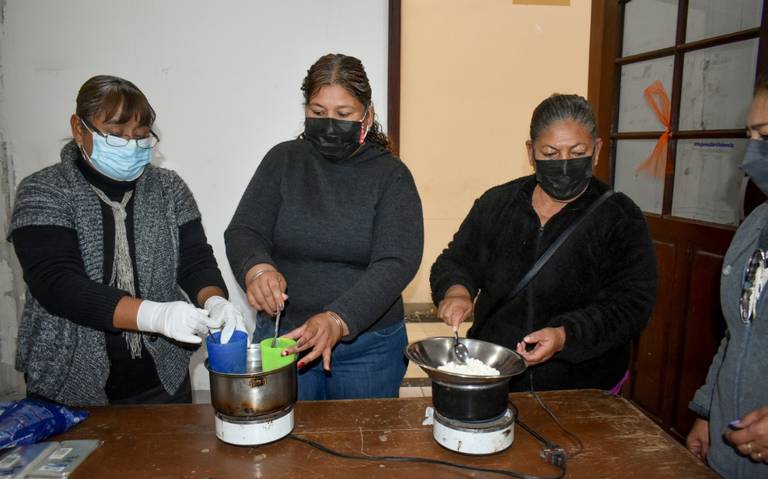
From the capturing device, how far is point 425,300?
521 cm

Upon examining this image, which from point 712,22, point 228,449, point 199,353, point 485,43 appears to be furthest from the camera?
point 485,43

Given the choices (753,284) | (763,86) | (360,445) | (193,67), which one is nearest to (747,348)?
(753,284)

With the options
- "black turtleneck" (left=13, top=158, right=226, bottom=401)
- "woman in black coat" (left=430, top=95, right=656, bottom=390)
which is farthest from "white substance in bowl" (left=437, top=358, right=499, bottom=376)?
"black turtleneck" (left=13, top=158, right=226, bottom=401)

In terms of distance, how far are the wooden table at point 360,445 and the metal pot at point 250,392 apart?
12 cm

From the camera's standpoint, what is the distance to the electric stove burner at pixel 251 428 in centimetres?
131

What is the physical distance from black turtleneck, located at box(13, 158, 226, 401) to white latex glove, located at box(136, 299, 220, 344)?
99 millimetres

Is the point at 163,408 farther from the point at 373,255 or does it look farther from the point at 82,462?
the point at 373,255

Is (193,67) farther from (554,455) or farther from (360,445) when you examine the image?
(554,455)

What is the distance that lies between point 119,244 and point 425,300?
377 centimetres

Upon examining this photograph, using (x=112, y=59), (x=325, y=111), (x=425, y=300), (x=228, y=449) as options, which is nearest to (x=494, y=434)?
(x=228, y=449)

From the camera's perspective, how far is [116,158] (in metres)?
1.68

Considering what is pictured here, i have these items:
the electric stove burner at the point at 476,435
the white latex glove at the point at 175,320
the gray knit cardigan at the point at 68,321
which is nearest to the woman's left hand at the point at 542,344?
the electric stove burner at the point at 476,435

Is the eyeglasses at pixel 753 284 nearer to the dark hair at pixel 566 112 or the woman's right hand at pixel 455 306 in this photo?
the dark hair at pixel 566 112

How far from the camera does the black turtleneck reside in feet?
5.01
